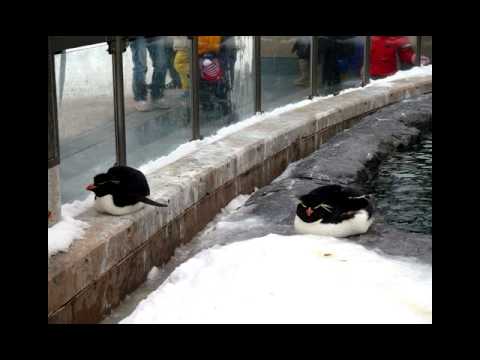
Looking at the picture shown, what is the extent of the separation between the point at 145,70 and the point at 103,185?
177 cm

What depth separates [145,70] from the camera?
7566 millimetres

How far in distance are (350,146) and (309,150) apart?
44.2 inches

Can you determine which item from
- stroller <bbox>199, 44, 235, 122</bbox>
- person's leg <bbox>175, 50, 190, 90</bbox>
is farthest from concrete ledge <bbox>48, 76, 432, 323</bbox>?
person's leg <bbox>175, 50, 190, 90</bbox>

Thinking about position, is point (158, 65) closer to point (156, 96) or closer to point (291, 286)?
point (156, 96)

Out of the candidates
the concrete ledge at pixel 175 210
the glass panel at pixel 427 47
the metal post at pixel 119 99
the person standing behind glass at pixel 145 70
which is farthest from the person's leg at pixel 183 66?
the glass panel at pixel 427 47

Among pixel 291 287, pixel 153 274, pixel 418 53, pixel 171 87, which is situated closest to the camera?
pixel 291 287

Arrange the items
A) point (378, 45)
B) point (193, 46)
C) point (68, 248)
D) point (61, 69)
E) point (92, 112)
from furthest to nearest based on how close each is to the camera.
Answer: point (378, 45), point (193, 46), point (92, 112), point (61, 69), point (68, 248)

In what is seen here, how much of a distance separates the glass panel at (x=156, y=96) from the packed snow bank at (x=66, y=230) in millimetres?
1230

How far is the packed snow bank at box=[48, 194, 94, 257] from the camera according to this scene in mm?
5242

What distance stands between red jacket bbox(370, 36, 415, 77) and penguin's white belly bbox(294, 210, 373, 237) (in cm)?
743

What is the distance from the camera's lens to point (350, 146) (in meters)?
8.91

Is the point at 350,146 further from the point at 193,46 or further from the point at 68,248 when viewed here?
the point at 68,248

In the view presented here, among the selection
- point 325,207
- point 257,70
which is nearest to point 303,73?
point 257,70
